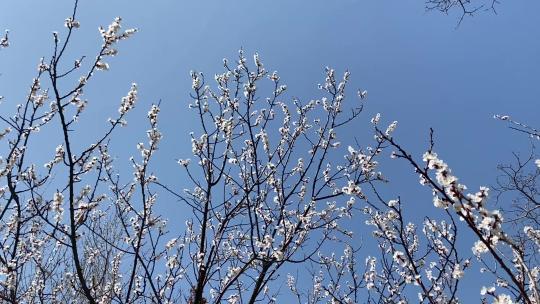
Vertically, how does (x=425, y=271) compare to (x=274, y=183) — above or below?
below

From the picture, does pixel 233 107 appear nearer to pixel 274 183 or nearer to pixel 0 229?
pixel 274 183

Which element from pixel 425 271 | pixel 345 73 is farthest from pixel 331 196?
pixel 345 73

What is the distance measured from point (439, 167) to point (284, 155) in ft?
11.3

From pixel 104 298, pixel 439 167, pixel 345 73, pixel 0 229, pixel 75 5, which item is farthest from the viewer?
pixel 345 73

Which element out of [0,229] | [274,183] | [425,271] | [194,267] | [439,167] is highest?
[274,183]

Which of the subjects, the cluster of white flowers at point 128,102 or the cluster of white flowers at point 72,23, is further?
the cluster of white flowers at point 128,102

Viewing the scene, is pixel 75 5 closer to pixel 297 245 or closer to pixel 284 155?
pixel 284 155

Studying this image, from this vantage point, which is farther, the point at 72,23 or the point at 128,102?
the point at 128,102

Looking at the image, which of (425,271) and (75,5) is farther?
(425,271)

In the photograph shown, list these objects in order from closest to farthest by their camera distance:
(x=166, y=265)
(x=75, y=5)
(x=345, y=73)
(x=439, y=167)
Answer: (x=439, y=167)
(x=75, y=5)
(x=166, y=265)
(x=345, y=73)

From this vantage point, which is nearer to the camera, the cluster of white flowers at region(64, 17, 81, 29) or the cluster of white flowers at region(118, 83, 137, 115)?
the cluster of white flowers at region(64, 17, 81, 29)

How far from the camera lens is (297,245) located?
4.63m

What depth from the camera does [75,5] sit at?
10.7 ft

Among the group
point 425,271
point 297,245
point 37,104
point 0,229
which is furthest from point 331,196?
point 0,229
